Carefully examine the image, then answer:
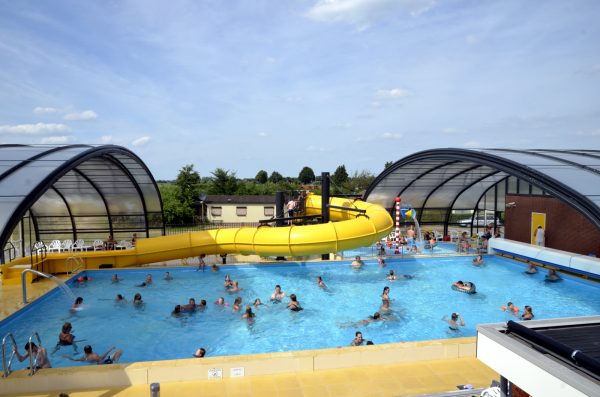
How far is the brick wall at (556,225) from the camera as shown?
47.7ft

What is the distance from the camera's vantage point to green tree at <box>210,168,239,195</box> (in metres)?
41.7

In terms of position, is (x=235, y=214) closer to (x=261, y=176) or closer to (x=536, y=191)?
(x=536, y=191)

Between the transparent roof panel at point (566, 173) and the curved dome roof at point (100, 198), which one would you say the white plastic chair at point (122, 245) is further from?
the transparent roof panel at point (566, 173)

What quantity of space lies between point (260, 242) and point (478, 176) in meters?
13.1

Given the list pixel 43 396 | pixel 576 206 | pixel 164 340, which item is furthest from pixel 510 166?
pixel 43 396

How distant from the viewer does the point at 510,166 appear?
11867mm

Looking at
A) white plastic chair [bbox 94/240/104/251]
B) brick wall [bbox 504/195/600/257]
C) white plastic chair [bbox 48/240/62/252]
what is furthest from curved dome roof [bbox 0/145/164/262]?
brick wall [bbox 504/195/600/257]

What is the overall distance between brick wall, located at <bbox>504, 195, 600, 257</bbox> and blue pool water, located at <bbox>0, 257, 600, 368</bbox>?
86.8 inches

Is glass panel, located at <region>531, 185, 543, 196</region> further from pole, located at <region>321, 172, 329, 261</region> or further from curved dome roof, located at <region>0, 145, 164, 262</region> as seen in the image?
curved dome roof, located at <region>0, 145, 164, 262</region>

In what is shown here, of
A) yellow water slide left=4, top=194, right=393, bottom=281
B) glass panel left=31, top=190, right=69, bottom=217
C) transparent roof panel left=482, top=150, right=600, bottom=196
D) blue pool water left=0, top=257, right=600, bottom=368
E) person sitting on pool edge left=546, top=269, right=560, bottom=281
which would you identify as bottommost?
blue pool water left=0, top=257, right=600, bottom=368

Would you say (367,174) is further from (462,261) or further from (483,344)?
(483,344)

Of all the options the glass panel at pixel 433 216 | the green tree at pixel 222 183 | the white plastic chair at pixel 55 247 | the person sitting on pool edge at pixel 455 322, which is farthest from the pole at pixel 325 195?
the green tree at pixel 222 183

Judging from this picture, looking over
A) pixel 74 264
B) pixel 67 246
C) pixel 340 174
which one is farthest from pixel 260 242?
pixel 340 174

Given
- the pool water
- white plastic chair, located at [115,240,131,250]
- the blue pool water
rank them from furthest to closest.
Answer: the pool water
white plastic chair, located at [115,240,131,250]
the blue pool water
